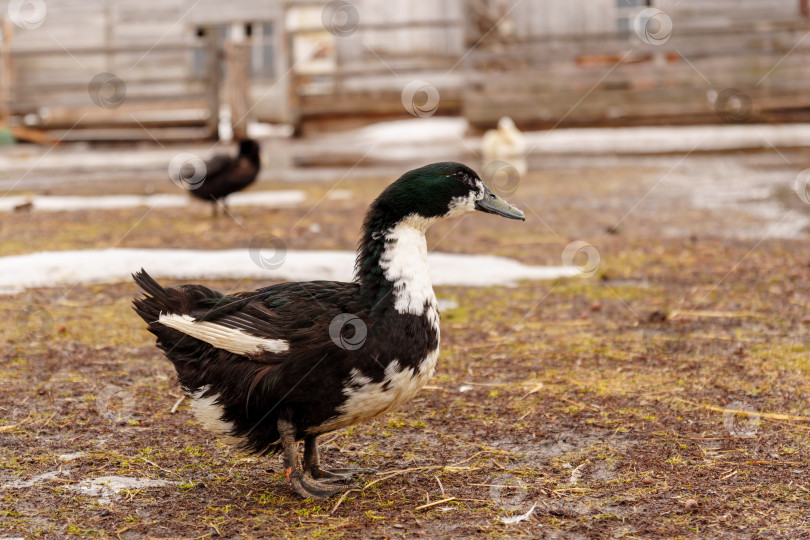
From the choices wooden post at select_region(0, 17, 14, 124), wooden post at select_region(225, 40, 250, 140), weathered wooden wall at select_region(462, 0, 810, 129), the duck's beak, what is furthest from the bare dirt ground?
wooden post at select_region(0, 17, 14, 124)

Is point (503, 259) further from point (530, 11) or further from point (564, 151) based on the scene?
point (530, 11)

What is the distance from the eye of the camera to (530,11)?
63.8 feet

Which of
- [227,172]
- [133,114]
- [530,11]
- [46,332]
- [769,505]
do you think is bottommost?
[769,505]

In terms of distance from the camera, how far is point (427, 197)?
330 centimetres

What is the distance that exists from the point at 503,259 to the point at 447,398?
10.8ft

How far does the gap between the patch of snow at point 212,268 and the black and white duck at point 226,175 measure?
7.75 ft

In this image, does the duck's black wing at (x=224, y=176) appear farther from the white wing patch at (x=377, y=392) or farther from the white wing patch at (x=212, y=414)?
the white wing patch at (x=377, y=392)

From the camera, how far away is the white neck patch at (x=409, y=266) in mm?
3189

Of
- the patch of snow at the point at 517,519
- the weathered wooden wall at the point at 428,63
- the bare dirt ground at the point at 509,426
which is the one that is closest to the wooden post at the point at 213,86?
the weathered wooden wall at the point at 428,63

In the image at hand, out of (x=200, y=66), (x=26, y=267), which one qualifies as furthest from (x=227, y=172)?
(x=200, y=66)

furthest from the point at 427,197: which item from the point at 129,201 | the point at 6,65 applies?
the point at 6,65

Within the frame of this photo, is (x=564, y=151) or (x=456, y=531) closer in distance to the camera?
(x=456, y=531)

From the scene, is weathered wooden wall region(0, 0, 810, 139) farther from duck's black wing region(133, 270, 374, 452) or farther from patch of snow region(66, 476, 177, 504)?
patch of snow region(66, 476, 177, 504)

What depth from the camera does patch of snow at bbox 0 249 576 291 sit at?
6645mm
